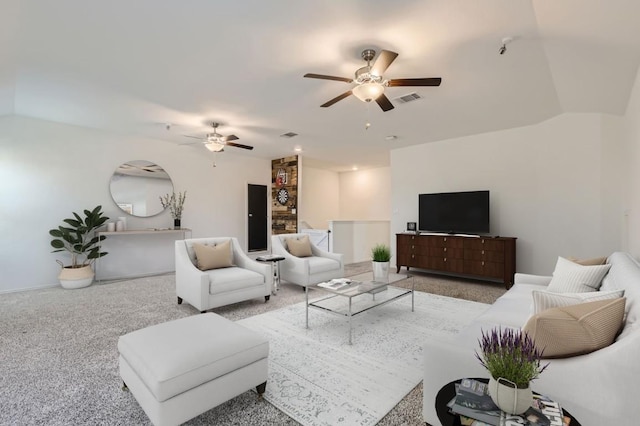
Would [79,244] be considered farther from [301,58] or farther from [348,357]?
[348,357]

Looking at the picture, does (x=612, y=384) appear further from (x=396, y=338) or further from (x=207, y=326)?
(x=207, y=326)

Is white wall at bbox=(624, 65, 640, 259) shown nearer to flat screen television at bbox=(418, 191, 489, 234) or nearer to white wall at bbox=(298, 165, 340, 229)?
flat screen television at bbox=(418, 191, 489, 234)

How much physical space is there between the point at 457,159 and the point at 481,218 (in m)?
1.25

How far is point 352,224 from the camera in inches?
294

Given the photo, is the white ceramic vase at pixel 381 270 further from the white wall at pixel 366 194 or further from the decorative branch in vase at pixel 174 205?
the white wall at pixel 366 194

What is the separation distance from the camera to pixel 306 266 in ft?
14.4

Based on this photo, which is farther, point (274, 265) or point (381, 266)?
point (274, 265)

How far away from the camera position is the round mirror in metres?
5.68

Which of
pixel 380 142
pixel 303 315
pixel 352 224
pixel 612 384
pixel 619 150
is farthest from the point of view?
pixel 352 224

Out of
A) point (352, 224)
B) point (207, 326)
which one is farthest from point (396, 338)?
point (352, 224)

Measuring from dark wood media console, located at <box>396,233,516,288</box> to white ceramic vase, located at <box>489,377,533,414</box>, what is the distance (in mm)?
4427

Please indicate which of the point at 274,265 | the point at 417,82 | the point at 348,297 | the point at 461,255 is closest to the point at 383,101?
the point at 417,82

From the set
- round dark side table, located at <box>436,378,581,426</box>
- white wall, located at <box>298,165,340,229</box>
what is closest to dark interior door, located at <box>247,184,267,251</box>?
white wall, located at <box>298,165,340,229</box>

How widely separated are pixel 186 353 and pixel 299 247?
10.9 ft
